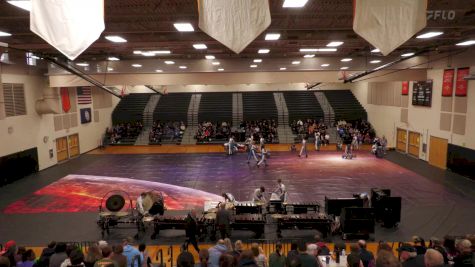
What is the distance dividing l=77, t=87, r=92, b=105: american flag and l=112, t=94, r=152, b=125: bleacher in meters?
5.87

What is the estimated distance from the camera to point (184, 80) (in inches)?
832

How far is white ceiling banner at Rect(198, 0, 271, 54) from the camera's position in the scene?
5484 millimetres

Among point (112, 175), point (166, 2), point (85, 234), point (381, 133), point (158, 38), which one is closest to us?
point (166, 2)

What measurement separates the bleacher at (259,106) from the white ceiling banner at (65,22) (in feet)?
100

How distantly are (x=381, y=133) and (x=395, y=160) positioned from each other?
301 inches

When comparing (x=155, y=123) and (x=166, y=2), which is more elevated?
(x=166, y=2)

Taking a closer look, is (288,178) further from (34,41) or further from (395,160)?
(34,41)

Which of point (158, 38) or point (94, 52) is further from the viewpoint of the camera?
point (94, 52)

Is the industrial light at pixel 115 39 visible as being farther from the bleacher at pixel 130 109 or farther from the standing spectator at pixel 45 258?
the bleacher at pixel 130 109

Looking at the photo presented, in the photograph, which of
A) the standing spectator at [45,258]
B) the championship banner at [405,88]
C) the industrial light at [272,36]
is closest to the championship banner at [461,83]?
the championship banner at [405,88]

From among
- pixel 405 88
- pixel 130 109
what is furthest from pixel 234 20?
pixel 130 109

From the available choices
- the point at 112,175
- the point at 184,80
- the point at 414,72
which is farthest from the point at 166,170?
the point at 414,72

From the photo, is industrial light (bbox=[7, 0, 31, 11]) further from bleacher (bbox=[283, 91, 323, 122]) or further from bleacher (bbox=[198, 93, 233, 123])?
bleacher (bbox=[283, 91, 323, 122])

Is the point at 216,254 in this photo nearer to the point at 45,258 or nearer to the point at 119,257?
→ the point at 119,257
